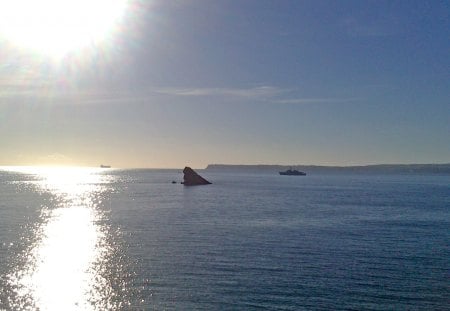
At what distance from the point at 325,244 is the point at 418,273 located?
15.9 metres

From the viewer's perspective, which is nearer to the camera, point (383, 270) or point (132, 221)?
point (383, 270)

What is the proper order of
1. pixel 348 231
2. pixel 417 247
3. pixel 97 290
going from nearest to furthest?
pixel 97 290
pixel 417 247
pixel 348 231

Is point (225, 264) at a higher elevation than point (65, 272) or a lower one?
higher

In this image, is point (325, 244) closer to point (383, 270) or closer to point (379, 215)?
point (383, 270)

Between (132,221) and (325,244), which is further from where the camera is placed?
(132,221)

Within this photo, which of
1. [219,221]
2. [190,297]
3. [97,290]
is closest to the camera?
[190,297]

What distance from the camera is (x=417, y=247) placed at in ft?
192

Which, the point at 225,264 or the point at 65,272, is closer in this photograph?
the point at 65,272

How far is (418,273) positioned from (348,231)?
91.9 feet

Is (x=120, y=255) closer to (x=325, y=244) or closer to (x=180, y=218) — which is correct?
(x=325, y=244)

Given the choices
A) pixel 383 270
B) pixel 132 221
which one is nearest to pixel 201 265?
pixel 383 270

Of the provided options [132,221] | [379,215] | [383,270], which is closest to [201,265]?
[383,270]

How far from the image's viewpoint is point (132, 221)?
8550 cm

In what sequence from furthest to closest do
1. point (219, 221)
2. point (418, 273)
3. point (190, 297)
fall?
point (219, 221) → point (418, 273) → point (190, 297)
